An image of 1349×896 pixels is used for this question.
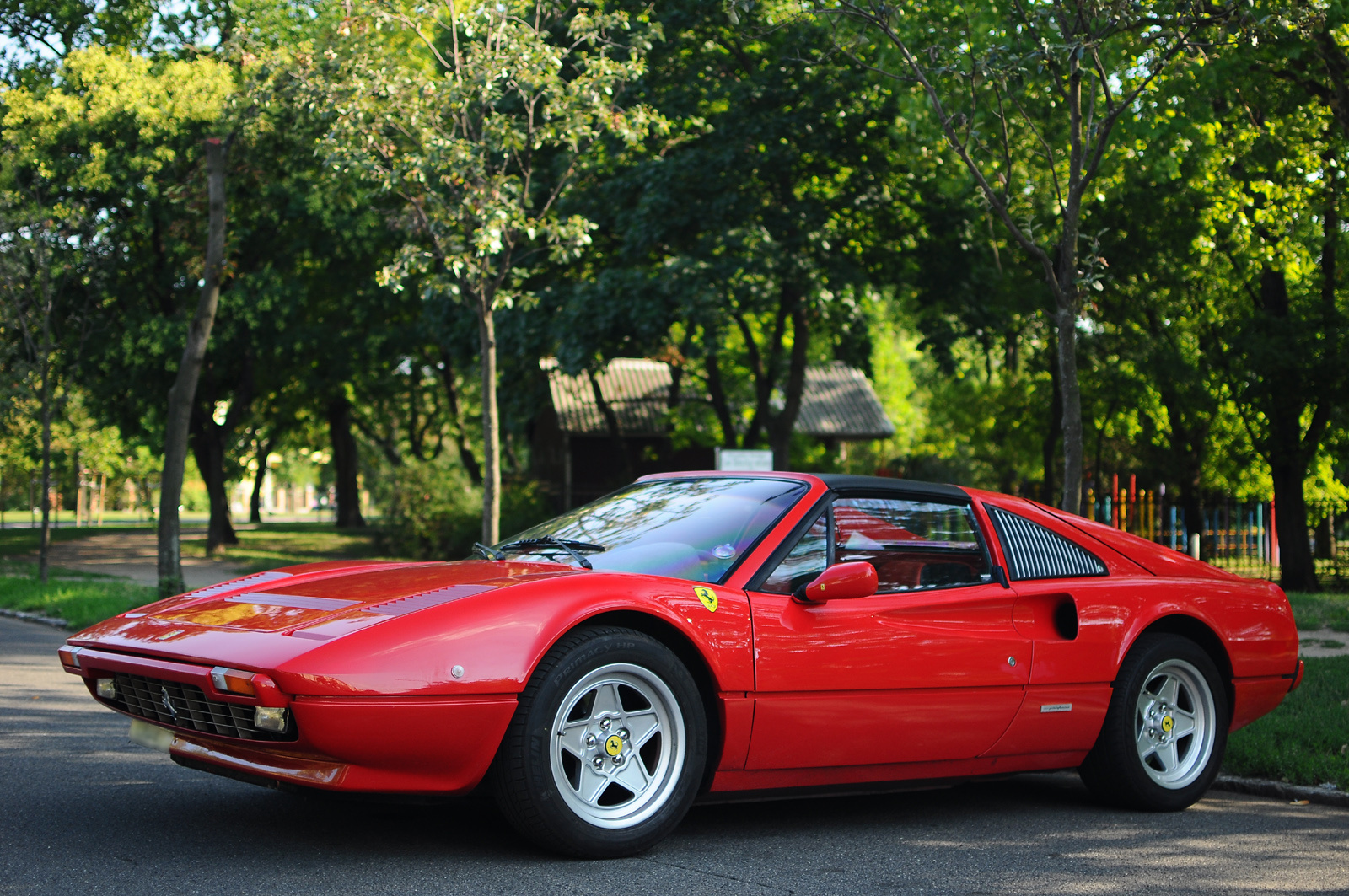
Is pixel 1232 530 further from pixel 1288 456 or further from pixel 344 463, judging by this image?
pixel 344 463

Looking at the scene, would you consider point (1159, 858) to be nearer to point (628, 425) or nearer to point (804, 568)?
point (804, 568)

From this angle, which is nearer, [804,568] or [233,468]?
[804,568]

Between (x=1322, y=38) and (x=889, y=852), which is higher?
(x=1322, y=38)

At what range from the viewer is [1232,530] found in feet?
80.7

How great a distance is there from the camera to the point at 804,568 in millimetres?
4750

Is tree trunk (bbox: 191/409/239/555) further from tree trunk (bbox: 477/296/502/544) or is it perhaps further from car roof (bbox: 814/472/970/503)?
car roof (bbox: 814/472/970/503)

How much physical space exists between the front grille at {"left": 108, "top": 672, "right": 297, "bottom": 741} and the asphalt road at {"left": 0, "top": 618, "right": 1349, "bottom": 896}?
43 centimetres

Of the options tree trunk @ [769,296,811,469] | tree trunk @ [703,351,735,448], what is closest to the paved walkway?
tree trunk @ [703,351,735,448]

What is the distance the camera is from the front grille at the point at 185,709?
3824 millimetres

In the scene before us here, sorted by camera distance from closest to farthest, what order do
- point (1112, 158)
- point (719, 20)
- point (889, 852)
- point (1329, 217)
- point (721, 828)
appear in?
point (889, 852)
point (721, 828)
point (1112, 158)
point (1329, 217)
point (719, 20)

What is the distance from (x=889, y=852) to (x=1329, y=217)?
1689cm

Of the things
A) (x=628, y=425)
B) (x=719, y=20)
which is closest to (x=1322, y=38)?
(x=719, y=20)

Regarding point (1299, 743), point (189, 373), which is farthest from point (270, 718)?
point (189, 373)

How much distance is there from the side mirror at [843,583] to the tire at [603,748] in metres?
0.57
